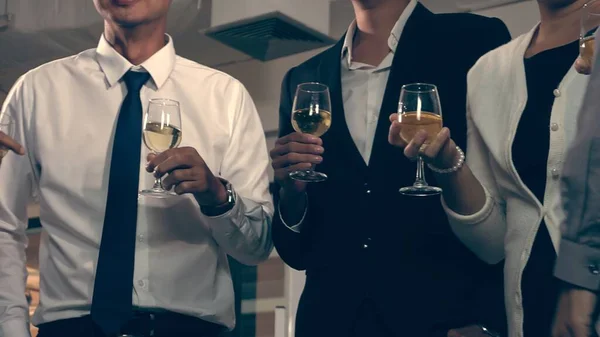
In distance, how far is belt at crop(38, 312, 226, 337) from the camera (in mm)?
1940

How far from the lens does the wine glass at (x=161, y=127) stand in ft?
6.49

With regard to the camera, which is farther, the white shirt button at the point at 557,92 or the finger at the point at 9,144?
the finger at the point at 9,144

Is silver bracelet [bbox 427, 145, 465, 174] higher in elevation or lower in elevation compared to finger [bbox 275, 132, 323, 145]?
lower

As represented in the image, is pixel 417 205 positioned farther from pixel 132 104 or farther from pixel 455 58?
pixel 132 104

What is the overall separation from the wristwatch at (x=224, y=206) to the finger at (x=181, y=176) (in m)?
0.13

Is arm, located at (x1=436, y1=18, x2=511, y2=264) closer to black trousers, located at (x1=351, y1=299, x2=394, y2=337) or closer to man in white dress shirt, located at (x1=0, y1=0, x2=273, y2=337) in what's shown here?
black trousers, located at (x1=351, y1=299, x2=394, y2=337)

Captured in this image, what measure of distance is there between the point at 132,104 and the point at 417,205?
0.78 m

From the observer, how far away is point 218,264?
2.13 meters

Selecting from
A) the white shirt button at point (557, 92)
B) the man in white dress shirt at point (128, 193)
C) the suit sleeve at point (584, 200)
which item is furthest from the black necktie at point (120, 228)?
the suit sleeve at point (584, 200)

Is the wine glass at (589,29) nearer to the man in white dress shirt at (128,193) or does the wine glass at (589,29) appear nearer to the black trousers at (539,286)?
the black trousers at (539,286)

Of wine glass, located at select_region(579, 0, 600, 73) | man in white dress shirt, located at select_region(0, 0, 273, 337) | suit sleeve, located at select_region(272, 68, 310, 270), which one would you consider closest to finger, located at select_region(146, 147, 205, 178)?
man in white dress shirt, located at select_region(0, 0, 273, 337)

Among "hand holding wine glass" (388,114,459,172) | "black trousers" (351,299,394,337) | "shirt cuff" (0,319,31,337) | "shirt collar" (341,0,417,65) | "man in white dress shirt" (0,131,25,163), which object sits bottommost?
"shirt cuff" (0,319,31,337)

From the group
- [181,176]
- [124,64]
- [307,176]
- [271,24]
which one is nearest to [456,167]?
[307,176]

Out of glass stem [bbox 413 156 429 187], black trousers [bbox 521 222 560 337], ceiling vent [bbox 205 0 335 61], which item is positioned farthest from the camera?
ceiling vent [bbox 205 0 335 61]
